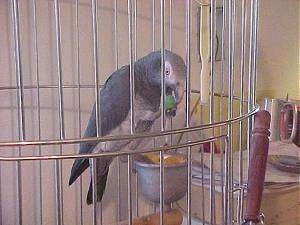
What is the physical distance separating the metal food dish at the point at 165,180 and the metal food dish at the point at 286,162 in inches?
11.4

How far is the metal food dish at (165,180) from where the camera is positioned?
54 cm

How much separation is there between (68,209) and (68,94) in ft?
0.63

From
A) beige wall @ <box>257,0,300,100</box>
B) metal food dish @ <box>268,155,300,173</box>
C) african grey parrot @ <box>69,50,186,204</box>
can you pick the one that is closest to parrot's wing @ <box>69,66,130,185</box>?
african grey parrot @ <box>69,50,186,204</box>

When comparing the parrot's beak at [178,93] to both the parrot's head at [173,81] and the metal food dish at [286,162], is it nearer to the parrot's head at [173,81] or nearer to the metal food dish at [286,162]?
the parrot's head at [173,81]

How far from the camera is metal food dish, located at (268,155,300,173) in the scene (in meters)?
0.79

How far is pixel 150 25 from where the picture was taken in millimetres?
830

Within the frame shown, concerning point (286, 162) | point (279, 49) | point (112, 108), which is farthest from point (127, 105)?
point (279, 49)

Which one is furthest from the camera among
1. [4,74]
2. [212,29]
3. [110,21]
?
[110,21]

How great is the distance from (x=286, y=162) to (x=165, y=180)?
0.36 meters

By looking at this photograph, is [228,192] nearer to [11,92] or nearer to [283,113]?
[283,113]

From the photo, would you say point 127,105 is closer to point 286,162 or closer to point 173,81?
point 173,81

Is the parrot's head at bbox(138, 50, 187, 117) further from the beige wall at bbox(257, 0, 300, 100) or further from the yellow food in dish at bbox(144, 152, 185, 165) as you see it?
the beige wall at bbox(257, 0, 300, 100)

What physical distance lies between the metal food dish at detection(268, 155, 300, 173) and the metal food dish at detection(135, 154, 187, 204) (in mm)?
290

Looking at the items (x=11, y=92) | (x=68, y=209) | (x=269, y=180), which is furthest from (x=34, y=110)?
(x=269, y=180)
